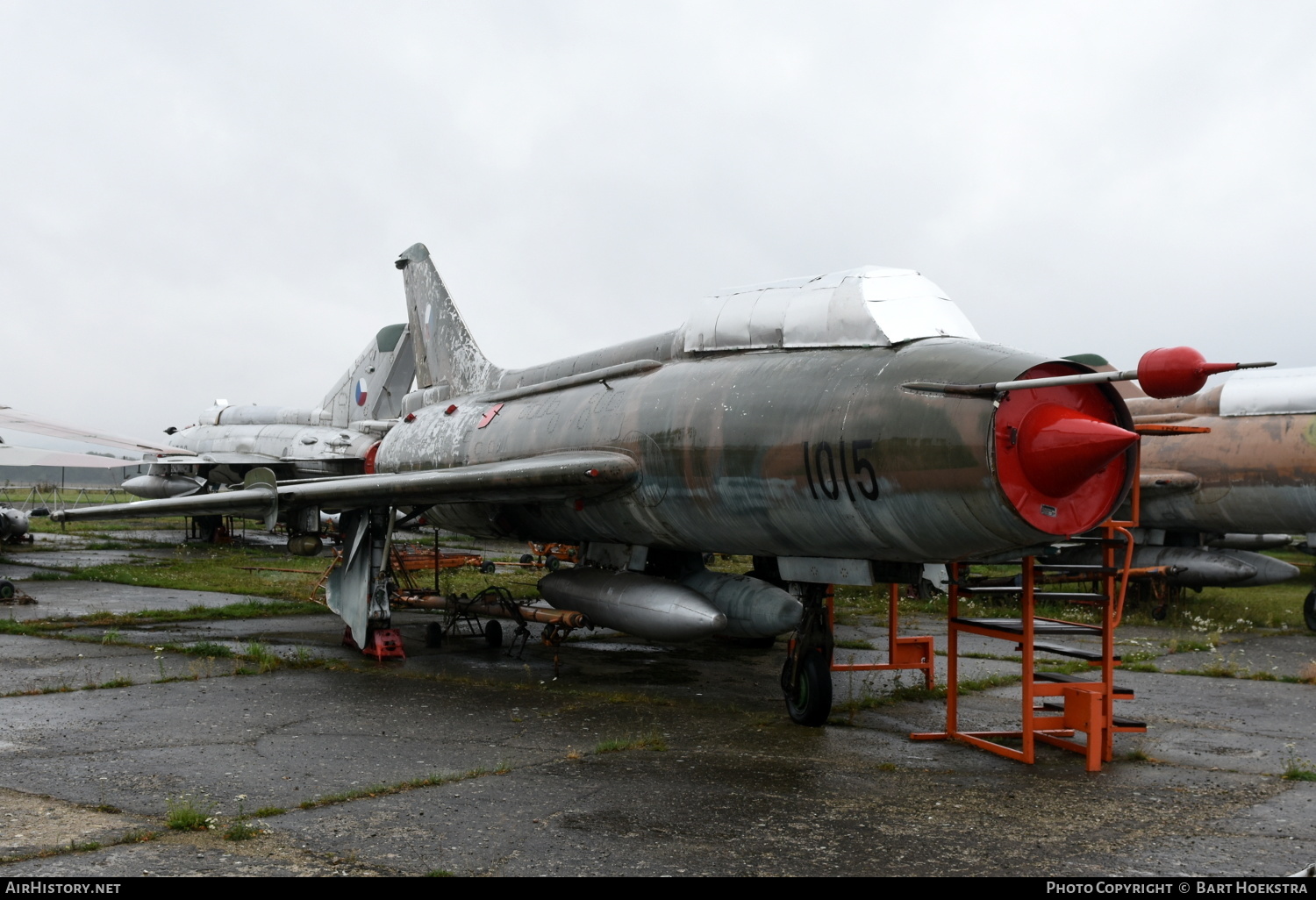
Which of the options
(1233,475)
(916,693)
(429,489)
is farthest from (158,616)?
(1233,475)

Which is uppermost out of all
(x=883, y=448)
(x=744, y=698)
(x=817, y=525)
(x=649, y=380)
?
(x=649, y=380)

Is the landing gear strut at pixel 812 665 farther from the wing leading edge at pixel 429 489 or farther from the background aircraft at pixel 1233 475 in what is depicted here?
the background aircraft at pixel 1233 475

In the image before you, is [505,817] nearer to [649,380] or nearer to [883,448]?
[883,448]

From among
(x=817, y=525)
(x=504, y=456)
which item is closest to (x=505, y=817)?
(x=817, y=525)

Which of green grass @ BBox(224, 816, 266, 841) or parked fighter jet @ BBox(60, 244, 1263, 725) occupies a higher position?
parked fighter jet @ BBox(60, 244, 1263, 725)

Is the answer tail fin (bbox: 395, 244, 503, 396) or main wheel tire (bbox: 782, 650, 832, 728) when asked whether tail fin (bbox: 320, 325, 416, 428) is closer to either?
tail fin (bbox: 395, 244, 503, 396)

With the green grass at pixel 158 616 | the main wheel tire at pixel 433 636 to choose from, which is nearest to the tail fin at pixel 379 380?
the green grass at pixel 158 616

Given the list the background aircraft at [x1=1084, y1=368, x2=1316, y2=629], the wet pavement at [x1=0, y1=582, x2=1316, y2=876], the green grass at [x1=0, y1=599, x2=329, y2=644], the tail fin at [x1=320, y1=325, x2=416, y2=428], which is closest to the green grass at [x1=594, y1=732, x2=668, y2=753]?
the wet pavement at [x1=0, y1=582, x2=1316, y2=876]

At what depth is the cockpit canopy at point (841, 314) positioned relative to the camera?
7645 millimetres

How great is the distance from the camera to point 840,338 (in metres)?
7.82

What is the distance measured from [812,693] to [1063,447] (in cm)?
296

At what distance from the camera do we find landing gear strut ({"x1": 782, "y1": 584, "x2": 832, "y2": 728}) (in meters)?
8.05

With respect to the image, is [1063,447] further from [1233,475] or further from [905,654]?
[1233,475]
